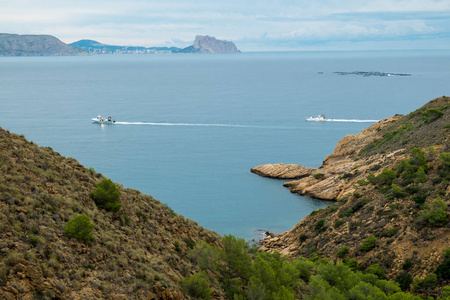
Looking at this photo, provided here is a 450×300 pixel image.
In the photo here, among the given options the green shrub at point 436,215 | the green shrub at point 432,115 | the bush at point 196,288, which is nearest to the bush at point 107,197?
the bush at point 196,288

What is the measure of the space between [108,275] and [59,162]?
10067mm

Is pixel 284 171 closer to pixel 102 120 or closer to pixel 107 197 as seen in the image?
pixel 107 197

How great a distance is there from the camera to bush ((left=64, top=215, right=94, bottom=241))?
67.5 feet

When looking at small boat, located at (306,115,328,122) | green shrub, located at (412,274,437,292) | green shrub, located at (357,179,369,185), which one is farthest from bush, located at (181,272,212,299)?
small boat, located at (306,115,328,122)

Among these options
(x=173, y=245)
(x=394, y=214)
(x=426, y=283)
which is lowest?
(x=426, y=283)

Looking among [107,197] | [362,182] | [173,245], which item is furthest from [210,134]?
[107,197]

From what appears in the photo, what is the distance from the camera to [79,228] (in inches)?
821

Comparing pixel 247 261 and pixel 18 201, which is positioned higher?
pixel 18 201

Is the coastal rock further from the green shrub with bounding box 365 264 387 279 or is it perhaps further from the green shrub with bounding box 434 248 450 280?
the green shrub with bounding box 434 248 450 280

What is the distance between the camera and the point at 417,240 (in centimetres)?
3828

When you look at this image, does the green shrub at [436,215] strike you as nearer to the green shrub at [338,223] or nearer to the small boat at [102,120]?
the green shrub at [338,223]

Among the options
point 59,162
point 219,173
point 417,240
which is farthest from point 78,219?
point 219,173

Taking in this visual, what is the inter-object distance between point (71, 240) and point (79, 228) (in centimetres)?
68

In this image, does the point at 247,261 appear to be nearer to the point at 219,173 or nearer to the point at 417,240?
the point at 417,240
